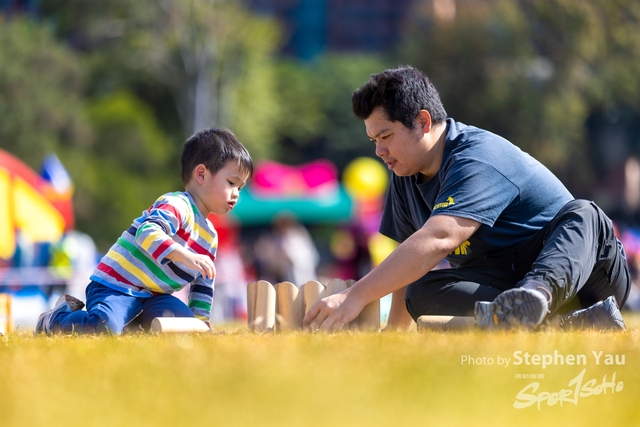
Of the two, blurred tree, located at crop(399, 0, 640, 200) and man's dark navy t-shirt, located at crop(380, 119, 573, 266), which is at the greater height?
blurred tree, located at crop(399, 0, 640, 200)

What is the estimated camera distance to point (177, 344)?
3229mm

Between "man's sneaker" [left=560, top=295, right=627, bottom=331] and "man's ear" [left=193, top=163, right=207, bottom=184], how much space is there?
2.00 m

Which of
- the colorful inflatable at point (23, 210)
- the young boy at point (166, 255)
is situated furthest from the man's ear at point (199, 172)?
the colorful inflatable at point (23, 210)

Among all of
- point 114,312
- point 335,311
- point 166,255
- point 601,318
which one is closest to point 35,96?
point 114,312

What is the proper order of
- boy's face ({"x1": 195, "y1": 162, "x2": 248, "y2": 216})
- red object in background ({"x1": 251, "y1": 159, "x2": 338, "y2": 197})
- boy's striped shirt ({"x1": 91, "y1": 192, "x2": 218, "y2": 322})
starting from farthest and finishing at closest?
red object in background ({"x1": 251, "y1": 159, "x2": 338, "y2": 197}) < boy's face ({"x1": 195, "y1": 162, "x2": 248, "y2": 216}) < boy's striped shirt ({"x1": 91, "y1": 192, "x2": 218, "y2": 322})

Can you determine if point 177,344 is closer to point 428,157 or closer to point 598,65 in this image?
point 428,157

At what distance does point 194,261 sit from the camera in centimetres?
414

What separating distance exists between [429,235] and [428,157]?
2.05 ft

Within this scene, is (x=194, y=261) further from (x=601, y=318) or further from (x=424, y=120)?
(x=601, y=318)

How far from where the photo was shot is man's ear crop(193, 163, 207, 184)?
470cm

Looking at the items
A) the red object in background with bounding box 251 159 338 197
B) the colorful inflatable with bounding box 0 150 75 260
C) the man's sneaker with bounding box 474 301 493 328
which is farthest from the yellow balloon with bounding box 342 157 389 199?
the man's sneaker with bounding box 474 301 493 328

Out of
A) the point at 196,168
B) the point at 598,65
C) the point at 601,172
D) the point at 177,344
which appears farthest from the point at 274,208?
the point at 601,172

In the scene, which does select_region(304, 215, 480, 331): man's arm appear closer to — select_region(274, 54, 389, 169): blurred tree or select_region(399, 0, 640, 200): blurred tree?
select_region(399, 0, 640, 200): blurred tree

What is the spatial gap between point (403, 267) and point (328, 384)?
1424 millimetres
